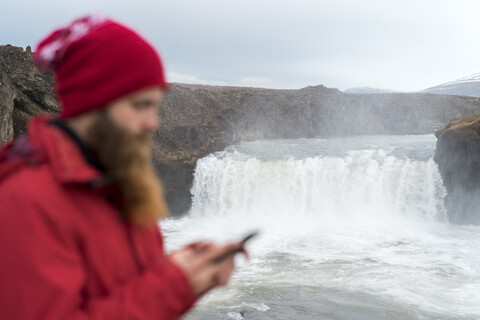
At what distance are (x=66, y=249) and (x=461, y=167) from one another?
64.9 ft

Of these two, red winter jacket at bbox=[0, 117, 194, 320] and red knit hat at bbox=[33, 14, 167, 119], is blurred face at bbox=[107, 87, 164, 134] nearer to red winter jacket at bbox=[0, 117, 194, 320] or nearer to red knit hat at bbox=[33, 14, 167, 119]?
red knit hat at bbox=[33, 14, 167, 119]

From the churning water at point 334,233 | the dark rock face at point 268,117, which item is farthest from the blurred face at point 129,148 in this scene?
the dark rock face at point 268,117

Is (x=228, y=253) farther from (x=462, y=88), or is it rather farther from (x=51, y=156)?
(x=462, y=88)

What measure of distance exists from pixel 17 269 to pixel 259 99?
35.9 meters

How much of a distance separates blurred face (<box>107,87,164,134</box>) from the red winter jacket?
0.40 ft

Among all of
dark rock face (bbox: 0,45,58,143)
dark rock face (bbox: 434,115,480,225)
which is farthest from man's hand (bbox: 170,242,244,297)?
dark rock face (bbox: 434,115,480,225)

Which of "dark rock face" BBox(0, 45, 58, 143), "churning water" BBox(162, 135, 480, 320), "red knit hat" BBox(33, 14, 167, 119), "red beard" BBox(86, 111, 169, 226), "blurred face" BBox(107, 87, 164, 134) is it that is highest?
"dark rock face" BBox(0, 45, 58, 143)

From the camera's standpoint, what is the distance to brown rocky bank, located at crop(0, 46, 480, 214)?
1755 centimetres

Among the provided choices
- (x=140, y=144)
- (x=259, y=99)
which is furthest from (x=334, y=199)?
(x=140, y=144)

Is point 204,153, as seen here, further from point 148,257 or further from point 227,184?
point 148,257

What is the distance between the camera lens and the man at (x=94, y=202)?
0.92 metres

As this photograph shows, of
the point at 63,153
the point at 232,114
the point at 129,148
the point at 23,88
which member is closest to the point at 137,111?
the point at 129,148

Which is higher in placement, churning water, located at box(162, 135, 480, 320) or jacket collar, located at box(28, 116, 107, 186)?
jacket collar, located at box(28, 116, 107, 186)

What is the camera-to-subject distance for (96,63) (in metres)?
1.07
